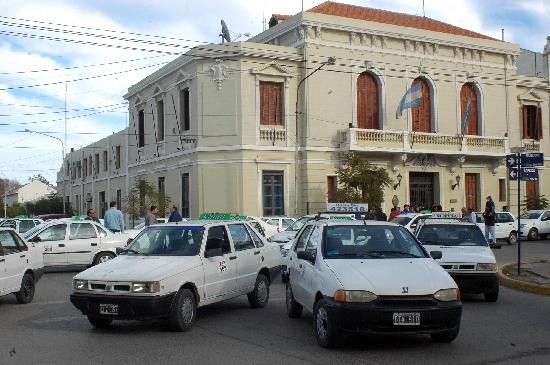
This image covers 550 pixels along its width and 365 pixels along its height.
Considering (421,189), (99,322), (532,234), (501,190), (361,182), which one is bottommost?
(532,234)

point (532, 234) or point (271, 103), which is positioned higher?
point (271, 103)

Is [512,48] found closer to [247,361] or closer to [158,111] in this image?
[158,111]

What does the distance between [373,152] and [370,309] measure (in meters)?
28.3

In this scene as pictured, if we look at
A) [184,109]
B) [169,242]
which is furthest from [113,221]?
[184,109]

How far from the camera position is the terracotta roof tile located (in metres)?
38.5

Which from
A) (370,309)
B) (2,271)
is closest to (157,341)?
(370,309)

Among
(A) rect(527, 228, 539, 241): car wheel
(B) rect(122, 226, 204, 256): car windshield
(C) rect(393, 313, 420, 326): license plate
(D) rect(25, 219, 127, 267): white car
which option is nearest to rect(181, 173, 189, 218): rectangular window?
(A) rect(527, 228, 539, 241): car wheel

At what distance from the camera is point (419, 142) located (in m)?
37.5

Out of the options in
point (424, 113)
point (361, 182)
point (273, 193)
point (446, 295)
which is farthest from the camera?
point (424, 113)

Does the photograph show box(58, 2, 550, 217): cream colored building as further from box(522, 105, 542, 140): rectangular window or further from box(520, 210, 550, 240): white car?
box(520, 210, 550, 240): white car

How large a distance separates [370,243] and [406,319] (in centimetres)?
174

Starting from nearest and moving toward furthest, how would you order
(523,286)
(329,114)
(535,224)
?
(523,286) < (535,224) < (329,114)

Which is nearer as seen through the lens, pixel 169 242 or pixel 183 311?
pixel 183 311

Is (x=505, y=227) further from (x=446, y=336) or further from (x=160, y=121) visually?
(x=446, y=336)
